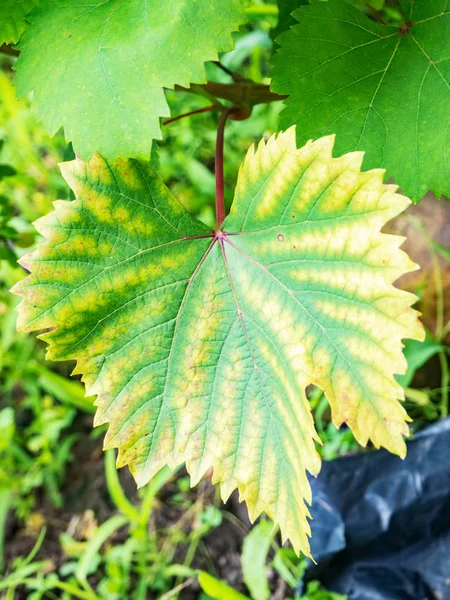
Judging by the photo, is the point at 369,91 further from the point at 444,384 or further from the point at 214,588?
the point at 444,384

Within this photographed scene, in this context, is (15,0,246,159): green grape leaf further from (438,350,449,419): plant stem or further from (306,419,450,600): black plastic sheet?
(438,350,449,419): plant stem

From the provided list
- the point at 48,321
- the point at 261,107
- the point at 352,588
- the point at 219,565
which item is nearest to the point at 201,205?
the point at 261,107

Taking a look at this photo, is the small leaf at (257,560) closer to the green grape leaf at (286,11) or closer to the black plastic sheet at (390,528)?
the black plastic sheet at (390,528)

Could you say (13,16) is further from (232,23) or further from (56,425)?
(56,425)

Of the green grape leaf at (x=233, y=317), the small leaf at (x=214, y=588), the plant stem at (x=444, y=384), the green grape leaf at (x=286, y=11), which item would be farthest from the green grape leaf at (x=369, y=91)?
the plant stem at (x=444, y=384)

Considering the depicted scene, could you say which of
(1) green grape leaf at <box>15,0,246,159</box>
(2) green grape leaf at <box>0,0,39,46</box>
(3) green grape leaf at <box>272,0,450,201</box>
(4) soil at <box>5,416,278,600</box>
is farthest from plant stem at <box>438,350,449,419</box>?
(2) green grape leaf at <box>0,0,39,46</box>

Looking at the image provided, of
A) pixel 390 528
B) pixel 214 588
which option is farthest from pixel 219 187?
pixel 390 528
